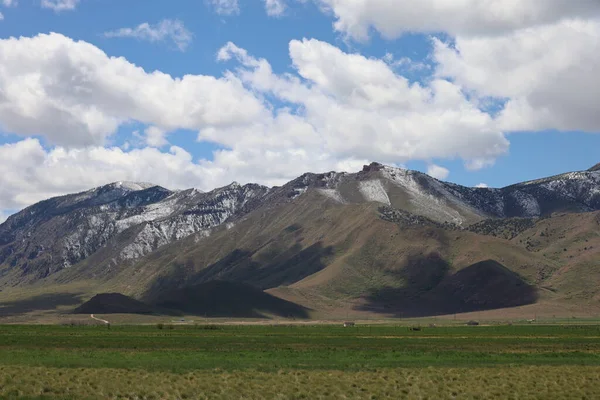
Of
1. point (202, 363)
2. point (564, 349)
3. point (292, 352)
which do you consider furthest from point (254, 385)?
point (564, 349)

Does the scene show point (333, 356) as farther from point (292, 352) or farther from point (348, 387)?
point (348, 387)

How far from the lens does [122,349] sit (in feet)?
233

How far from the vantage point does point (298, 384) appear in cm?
4175

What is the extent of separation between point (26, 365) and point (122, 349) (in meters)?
21.3

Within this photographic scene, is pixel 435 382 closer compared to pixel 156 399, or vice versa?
pixel 156 399

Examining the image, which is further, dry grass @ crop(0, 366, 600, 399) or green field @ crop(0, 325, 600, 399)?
green field @ crop(0, 325, 600, 399)

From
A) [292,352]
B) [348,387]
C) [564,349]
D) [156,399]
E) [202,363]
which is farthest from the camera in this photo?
[564,349]

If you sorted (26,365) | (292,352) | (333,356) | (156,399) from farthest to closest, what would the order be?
1. (292,352)
2. (333,356)
3. (26,365)
4. (156,399)

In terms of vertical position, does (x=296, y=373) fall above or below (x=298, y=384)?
above

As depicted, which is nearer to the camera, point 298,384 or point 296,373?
point 298,384

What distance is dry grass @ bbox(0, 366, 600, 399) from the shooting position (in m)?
38.8

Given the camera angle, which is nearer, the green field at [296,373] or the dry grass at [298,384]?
the dry grass at [298,384]

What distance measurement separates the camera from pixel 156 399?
37.4m

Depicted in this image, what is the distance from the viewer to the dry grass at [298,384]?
38.8 meters
